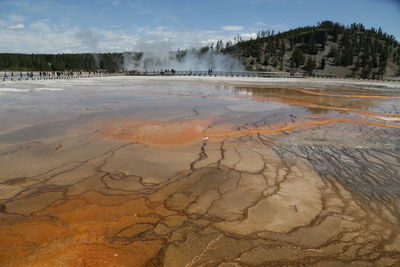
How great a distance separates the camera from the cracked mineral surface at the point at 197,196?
3.36 metres

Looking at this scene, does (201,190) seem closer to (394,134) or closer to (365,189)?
(365,189)

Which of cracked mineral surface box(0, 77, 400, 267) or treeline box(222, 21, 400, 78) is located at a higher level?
treeline box(222, 21, 400, 78)

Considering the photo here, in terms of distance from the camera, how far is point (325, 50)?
11788 centimetres

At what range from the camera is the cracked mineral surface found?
3.36 meters

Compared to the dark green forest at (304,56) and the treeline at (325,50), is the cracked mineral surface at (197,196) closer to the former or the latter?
the dark green forest at (304,56)

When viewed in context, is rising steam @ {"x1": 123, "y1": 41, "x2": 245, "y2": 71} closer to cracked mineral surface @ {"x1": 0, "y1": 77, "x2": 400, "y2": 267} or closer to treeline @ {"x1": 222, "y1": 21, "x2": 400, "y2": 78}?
treeline @ {"x1": 222, "y1": 21, "x2": 400, "y2": 78}

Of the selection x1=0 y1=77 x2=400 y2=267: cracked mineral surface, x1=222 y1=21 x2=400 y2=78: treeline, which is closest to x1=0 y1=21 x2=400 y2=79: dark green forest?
x1=222 y1=21 x2=400 y2=78: treeline

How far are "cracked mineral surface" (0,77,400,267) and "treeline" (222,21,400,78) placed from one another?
90.4 m

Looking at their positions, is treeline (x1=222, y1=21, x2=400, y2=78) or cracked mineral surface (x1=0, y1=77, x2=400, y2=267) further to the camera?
treeline (x1=222, y1=21, x2=400, y2=78)

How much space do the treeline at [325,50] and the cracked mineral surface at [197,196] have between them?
296 ft

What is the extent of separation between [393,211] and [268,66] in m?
102

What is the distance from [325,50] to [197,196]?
426 feet

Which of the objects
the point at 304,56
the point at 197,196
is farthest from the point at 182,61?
the point at 197,196

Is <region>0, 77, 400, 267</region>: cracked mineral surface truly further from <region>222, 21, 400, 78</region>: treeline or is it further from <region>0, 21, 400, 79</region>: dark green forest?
<region>222, 21, 400, 78</region>: treeline
